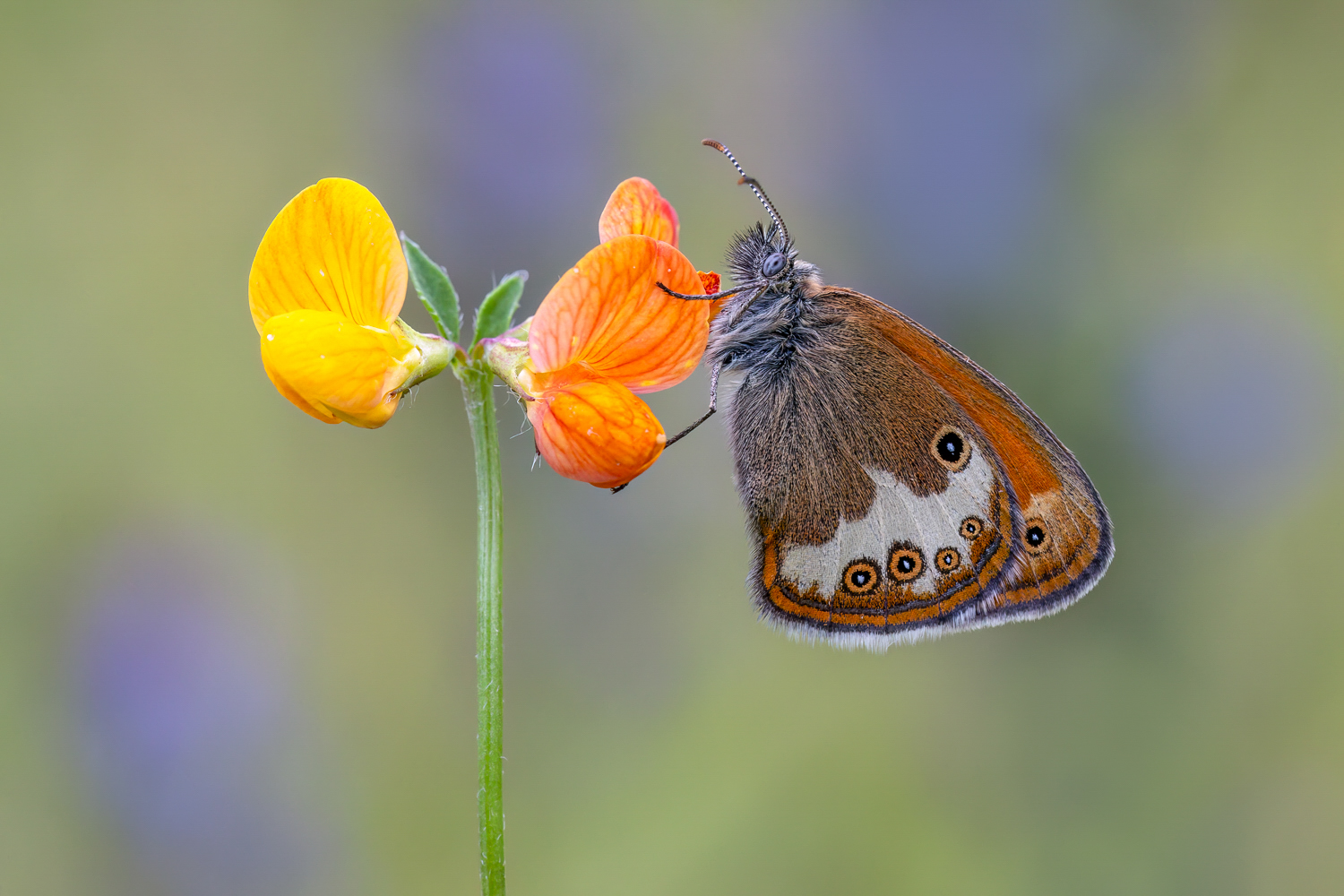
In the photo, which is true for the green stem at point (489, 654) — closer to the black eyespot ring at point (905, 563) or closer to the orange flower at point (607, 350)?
the orange flower at point (607, 350)

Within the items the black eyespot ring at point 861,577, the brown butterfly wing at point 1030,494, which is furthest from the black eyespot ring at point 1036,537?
the black eyespot ring at point 861,577

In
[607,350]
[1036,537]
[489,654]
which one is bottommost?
[489,654]

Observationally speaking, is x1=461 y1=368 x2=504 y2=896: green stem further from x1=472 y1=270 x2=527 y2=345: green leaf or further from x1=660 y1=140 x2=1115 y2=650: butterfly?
x1=660 y1=140 x2=1115 y2=650: butterfly

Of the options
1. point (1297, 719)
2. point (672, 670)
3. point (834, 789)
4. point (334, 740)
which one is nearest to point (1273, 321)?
point (1297, 719)

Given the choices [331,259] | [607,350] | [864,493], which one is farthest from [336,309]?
[864,493]

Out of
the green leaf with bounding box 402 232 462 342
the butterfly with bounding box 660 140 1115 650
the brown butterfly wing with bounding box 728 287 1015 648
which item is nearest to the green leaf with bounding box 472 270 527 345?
the green leaf with bounding box 402 232 462 342

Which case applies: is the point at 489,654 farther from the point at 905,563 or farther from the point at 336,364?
the point at 905,563
